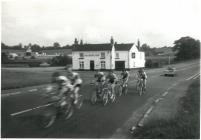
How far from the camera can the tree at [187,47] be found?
9.79 metres

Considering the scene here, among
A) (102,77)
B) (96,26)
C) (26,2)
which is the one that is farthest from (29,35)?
(102,77)

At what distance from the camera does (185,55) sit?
13922 mm

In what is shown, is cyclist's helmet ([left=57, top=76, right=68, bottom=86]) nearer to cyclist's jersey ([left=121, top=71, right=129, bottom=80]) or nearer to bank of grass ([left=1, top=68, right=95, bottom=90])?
bank of grass ([left=1, top=68, right=95, bottom=90])

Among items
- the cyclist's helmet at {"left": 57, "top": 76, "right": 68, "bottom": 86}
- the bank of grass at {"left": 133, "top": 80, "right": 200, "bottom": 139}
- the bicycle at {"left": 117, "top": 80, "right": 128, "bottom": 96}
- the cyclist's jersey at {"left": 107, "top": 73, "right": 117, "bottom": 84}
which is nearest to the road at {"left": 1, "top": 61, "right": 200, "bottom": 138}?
the bank of grass at {"left": 133, "top": 80, "right": 200, "bottom": 139}

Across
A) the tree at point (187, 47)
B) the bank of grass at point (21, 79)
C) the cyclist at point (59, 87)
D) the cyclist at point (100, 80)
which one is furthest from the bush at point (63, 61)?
the cyclist at point (59, 87)

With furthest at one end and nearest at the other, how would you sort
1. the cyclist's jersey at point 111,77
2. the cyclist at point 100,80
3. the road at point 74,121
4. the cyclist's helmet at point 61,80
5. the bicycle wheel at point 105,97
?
the cyclist's jersey at point 111,77 < the bicycle wheel at point 105,97 < the cyclist at point 100,80 < the cyclist's helmet at point 61,80 < the road at point 74,121

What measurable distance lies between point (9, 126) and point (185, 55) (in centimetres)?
928

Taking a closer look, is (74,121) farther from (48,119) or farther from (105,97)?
(105,97)

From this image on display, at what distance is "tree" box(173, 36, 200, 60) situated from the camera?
9.79 meters

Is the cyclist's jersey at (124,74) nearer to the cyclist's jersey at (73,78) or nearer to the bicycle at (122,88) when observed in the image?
the bicycle at (122,88)

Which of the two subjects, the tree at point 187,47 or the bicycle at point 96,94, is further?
the bicycle at point 96,94

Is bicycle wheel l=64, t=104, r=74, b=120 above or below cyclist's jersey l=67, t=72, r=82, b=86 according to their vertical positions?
below

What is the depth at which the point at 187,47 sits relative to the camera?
11836mm

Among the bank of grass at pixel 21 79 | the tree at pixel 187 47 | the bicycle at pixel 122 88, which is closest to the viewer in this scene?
the tree at pixel 187 47
